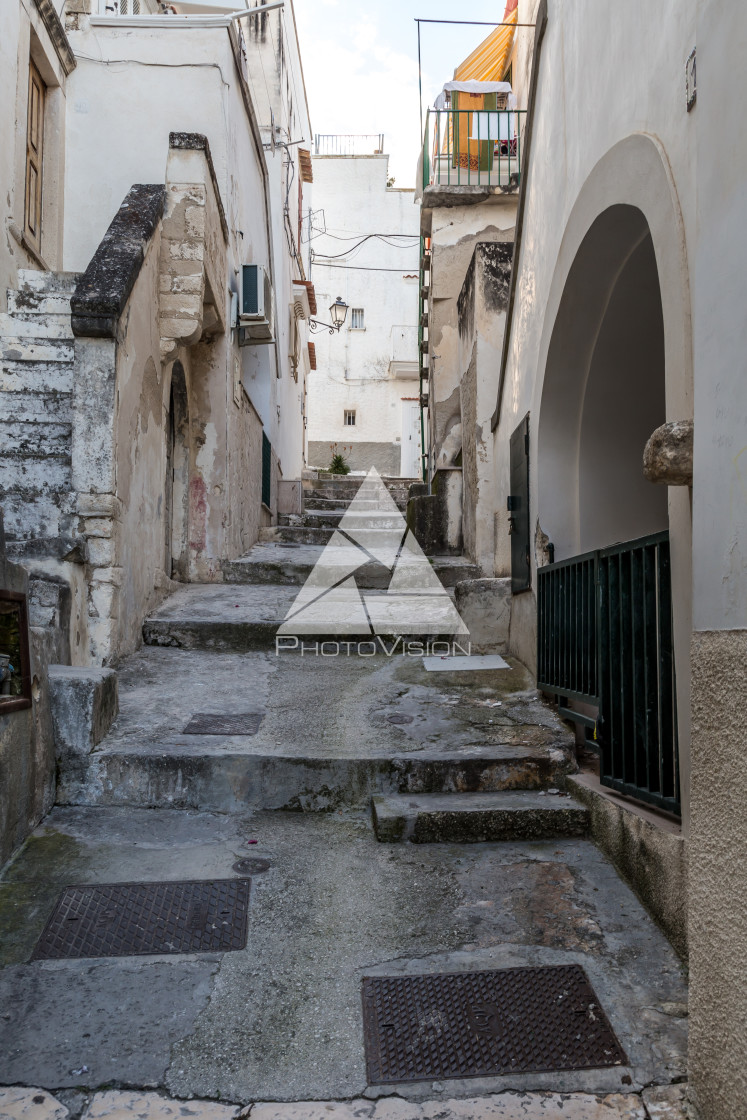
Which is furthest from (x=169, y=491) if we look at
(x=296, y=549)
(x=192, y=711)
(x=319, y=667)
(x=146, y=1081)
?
(x=146, y=1081)

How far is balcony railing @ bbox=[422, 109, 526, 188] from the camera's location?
1047 cm

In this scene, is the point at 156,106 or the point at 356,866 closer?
the point at 356,866

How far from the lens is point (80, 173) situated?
24.9 ft

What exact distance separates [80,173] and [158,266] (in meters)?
2.62

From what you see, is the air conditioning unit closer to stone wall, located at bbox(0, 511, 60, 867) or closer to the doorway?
stone wall, located at bbox(0, 511, 60, 867)

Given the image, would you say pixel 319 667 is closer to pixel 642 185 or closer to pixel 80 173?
pixel 642 185

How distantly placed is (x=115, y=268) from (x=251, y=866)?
→ 3599 millimetres

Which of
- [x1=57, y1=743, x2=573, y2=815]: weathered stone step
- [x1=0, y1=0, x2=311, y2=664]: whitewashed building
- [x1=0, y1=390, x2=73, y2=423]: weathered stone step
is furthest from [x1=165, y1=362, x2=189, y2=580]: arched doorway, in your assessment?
[x1=57, y1=743, x2=573, y2=815]: weathered stone step

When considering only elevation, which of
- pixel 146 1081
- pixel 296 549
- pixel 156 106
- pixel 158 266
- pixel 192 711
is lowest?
pixel 146 1081

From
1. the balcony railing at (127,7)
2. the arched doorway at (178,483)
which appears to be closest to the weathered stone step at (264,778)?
the arched doorway at (178,483)

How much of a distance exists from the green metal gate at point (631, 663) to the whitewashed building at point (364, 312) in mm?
23456

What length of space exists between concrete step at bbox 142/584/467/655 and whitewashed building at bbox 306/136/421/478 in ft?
68.2

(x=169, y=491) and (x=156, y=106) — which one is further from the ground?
(x=156, y=106)

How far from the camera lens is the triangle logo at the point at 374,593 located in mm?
5945
